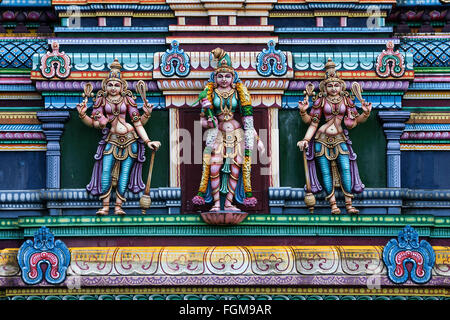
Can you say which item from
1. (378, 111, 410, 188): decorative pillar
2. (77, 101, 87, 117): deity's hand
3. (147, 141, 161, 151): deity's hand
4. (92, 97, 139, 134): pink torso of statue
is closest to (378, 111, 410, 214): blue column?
(378, 111, 410, 188): decorative pillar

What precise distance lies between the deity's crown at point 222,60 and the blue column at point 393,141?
2.36 m

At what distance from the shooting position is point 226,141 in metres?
16.1

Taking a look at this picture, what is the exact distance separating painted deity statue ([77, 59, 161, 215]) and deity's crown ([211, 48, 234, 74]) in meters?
1.16

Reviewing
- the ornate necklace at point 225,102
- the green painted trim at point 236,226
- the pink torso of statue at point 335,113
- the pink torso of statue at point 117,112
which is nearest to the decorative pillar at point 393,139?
the pink torso of statue at point 335,113

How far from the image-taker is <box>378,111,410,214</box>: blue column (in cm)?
1648

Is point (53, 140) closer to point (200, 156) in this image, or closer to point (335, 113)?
point (200, 156)

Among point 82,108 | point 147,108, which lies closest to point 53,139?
point 82,108

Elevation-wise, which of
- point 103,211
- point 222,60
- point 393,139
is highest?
point 222,60

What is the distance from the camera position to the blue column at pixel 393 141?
16484 mm

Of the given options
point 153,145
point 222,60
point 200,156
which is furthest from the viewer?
point 200,156

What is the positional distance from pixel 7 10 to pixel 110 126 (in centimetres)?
280

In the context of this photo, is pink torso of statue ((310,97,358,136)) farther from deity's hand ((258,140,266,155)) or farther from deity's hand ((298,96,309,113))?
deity's hand ((258,140,266,155))

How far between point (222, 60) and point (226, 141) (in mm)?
1164

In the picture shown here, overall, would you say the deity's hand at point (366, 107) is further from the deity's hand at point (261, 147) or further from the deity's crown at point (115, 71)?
the deity's crown at point (115, 71)
